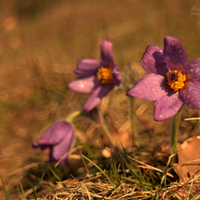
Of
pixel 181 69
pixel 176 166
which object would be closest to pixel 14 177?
pixel 176 166

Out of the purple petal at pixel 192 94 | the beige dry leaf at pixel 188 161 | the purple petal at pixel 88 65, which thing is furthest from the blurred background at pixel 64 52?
the purple petal at pixel 88 65

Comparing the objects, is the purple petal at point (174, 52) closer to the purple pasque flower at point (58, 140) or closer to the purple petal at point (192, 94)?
the purple petal at point (192, 94)

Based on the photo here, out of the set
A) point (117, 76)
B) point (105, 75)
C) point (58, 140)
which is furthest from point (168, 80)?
point (58, 140)

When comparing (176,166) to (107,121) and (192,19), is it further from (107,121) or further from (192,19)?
(192,19)

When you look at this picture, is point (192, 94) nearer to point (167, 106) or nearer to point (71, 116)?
point (167, 106)

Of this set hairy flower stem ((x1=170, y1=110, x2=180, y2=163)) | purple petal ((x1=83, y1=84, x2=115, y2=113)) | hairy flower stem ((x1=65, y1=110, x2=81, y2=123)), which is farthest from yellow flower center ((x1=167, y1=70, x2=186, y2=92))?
hairy flower stem ((x1=65, y1=110, x2=81, y2=123))

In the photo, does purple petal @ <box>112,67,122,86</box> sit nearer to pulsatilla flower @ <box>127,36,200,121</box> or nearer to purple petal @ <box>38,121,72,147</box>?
pulsatilla flower @ <box>127,36,200,121</box>
